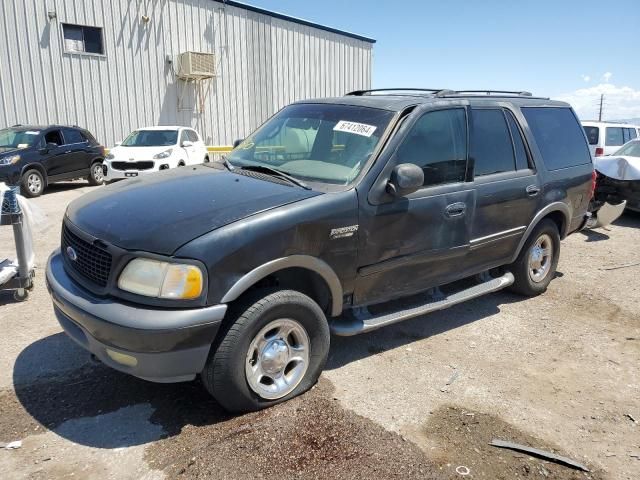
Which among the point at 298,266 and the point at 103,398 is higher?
the point at 298,266

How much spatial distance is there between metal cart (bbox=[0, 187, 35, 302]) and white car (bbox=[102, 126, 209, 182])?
24.1ft

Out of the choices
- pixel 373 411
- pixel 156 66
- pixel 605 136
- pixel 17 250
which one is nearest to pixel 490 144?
pixel 373 411

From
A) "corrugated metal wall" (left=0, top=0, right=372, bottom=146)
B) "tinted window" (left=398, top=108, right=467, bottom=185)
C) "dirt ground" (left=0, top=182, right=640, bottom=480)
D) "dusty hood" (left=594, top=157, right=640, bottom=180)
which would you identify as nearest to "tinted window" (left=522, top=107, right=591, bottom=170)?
"tinted window" (left=398, top=108, right=467, bottom=185)

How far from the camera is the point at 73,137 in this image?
44.4 ft

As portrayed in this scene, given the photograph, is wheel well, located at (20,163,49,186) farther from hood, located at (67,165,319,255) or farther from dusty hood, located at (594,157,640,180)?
dusty hood, located at (594,157,640,180)

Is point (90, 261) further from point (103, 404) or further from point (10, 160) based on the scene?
point (10, 160)

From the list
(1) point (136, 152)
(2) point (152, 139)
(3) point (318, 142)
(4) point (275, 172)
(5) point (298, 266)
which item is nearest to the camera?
(5) point (298, 266)

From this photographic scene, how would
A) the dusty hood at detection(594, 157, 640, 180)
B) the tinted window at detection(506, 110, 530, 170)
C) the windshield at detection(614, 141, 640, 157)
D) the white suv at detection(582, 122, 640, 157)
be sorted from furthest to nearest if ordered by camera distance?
the white suv at detection(582, 122, 640, 157), the windshield at detection(614, 141, 640, 157), the dusty hood at detection(594, 157, 640, 180), the tinted window at detection(506, 110, 530, 170)

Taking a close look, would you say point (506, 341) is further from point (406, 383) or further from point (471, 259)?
point (406, 383)

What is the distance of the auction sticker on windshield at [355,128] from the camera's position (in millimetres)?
3863

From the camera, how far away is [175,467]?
2762 mm

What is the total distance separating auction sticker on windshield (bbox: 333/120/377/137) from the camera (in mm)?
3863

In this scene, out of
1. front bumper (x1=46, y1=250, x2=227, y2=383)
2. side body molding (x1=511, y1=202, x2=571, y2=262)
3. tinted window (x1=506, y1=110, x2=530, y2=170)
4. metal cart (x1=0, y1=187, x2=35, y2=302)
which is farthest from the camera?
side body molding (x1=511, y1=202, x2=571, y2=262)

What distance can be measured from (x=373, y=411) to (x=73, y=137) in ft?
41.7
